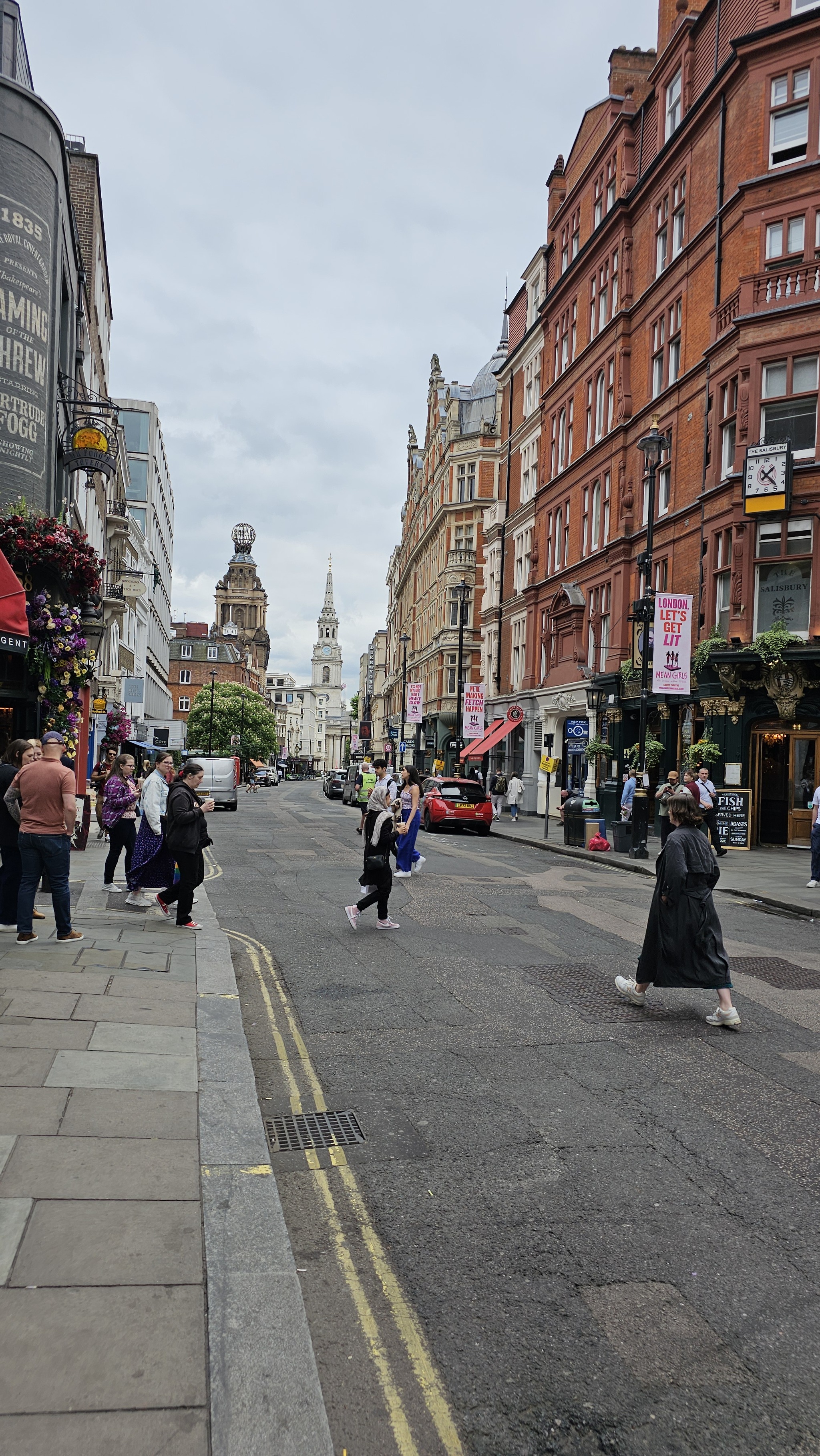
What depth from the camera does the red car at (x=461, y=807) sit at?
27266mm

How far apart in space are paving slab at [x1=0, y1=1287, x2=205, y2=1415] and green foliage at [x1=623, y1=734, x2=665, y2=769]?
70.2 feet

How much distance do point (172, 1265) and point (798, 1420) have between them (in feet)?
6.90

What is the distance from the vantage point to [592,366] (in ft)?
111

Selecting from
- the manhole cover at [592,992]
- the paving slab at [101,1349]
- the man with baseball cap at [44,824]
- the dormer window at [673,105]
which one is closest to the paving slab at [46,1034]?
the man with baseball cap at [44,824]

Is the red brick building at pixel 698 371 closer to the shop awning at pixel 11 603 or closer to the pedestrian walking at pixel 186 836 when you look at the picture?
the pedestrian walking at pixel 186 836

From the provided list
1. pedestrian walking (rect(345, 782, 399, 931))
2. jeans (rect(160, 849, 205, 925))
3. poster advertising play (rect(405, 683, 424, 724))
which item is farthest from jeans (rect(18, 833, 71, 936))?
poster advertising play (rect(405, 683, 424, 724))

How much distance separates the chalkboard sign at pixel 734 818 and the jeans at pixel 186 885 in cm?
1517

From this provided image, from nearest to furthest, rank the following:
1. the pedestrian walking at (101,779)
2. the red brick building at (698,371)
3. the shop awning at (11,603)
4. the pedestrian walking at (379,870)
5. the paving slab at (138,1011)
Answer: the paving slab at (138,1011) < the shop awning at (11,603) < the pedestrian walking at (379,870) < the pedestrian walking at (101,779) < the red brick building at (698,371)

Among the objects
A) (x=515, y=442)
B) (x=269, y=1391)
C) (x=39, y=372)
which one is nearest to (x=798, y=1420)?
(x=269, y=1391)

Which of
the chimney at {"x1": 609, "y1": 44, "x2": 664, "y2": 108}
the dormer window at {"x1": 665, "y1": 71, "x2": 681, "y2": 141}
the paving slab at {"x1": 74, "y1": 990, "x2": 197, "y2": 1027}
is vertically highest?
the chimney at {"x1": 609, "y1": 44, "x2": 664, "y2": 108}

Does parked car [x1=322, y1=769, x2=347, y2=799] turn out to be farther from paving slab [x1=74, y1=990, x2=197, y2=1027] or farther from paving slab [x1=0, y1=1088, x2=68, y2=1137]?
paving slab [x1=0, y1=1088, x2=68, y2=1137]

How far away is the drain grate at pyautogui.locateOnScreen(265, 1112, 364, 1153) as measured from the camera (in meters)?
4.94

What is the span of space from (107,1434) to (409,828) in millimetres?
12800

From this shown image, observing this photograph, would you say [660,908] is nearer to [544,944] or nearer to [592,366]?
[544,944]
